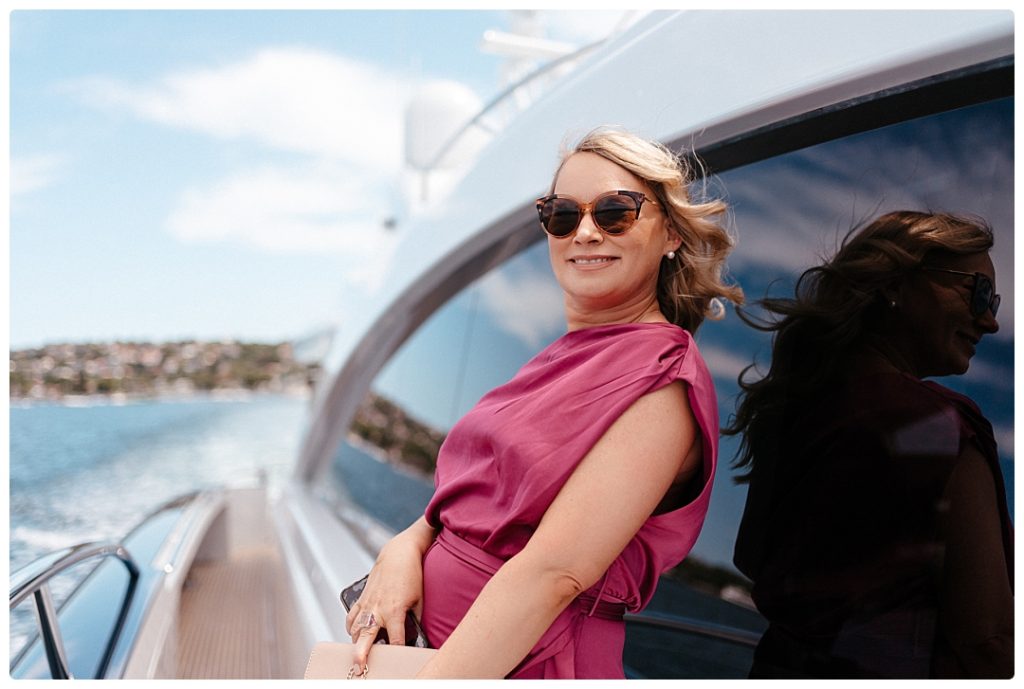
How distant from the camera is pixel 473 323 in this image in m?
2.64

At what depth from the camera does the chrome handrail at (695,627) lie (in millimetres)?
1361

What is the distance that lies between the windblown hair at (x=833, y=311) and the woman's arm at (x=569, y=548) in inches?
A: 17.4

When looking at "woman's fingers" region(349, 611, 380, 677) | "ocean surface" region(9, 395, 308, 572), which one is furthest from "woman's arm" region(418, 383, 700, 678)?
"ocean surface" region(9, 395, 308, 572)

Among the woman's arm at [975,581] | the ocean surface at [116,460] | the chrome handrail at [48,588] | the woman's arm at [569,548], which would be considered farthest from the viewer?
the ocean surface at [116,460]

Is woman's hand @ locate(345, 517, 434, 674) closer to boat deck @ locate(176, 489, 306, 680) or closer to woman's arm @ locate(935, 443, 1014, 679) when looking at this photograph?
woman's arm @ locate(935, 443, 1014, 679)

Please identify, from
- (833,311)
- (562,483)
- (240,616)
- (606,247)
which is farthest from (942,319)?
(240,616)

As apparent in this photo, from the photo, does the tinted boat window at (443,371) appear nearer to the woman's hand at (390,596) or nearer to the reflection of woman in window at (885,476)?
the reflection of woman in window at (885,476)

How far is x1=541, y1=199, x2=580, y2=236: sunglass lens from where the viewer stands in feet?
3.61

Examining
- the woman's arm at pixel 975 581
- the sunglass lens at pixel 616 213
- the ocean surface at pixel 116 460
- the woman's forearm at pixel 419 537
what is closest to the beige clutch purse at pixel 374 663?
the woman's forearm at pixel 419 537

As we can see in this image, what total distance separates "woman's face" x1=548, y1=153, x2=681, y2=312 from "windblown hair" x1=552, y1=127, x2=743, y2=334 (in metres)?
0.02

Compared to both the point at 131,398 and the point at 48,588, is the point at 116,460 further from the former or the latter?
the point at 48,588

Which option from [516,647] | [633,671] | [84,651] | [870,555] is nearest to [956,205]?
[870,555]
